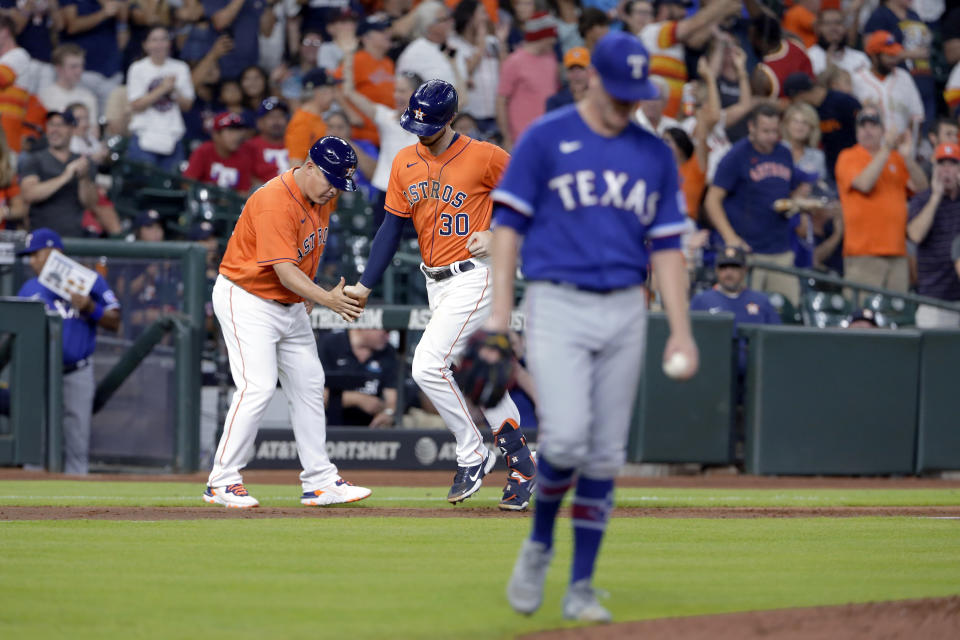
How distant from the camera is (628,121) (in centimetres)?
506

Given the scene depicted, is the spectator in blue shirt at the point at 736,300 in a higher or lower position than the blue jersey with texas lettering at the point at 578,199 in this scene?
lower

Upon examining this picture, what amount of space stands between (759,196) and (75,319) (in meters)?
6.78

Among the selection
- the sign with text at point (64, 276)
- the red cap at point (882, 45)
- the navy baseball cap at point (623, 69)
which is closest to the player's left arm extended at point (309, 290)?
the navy baseball cap at point (623, 69)

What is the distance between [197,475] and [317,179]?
15.9 ft

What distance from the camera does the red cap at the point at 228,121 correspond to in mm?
15023

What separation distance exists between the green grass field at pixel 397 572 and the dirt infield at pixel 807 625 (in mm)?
156

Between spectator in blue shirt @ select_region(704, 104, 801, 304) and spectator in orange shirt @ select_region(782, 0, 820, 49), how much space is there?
4822 mm

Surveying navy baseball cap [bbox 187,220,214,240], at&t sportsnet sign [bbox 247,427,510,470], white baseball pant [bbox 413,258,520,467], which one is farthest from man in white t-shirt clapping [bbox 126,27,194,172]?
white baseball pant [bbox 413,258,520,467]

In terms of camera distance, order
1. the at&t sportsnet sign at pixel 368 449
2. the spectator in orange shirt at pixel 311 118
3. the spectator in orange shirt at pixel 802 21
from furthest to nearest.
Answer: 1. the spectator in orange shirt at pixel 802 21
2. the spectator in orange shirt at pixel 311 118
3. the at&t sportsnet sign at pixel 368 449

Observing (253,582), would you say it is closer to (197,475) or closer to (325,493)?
(325,493)

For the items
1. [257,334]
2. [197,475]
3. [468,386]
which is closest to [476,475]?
[257,334]

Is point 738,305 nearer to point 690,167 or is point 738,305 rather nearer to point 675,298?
point 690,167

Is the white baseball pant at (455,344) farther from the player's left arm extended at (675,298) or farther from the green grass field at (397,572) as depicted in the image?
the player's left arm extended at (675,298)

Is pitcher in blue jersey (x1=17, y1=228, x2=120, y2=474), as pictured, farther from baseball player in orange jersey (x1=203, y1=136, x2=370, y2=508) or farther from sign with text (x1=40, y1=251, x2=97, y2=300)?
baseball player in orange jersey (x1=203, y1=136, x2=370, y2=508)
